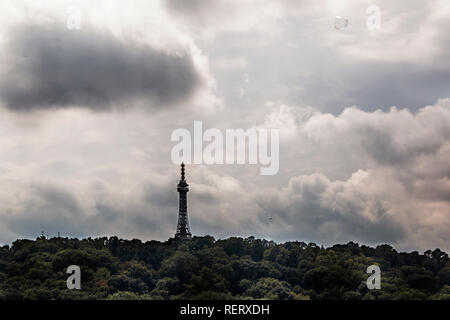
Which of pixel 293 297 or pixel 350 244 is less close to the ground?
pixel 350 244

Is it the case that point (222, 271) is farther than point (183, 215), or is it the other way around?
point (183, 215)

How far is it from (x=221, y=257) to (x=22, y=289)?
38.5 m

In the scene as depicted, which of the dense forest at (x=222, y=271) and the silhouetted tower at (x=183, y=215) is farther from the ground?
the silhouetted tower at (x=183, y=215)

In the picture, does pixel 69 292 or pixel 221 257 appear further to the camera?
pixel 221 257

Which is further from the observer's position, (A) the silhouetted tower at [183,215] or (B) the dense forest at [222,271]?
(A) the silhouetted tower at [183,215]

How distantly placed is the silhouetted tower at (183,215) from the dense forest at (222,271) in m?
18.1

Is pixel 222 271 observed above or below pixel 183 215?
below

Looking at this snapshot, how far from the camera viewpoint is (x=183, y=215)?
18975 centimetres

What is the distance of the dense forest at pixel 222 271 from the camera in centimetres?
12925

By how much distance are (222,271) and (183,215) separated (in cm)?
5521

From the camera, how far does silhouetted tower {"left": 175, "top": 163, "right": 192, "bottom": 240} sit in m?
182
